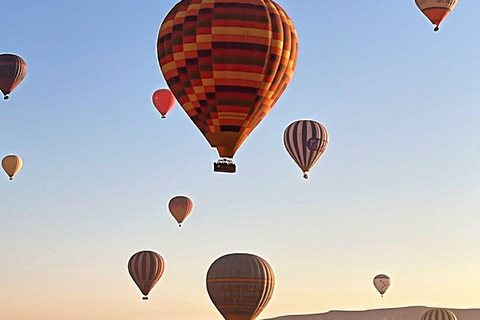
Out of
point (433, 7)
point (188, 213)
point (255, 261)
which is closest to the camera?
point (433, 7)

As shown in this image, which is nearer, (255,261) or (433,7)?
(433,7)

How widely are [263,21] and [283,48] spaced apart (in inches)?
53.2

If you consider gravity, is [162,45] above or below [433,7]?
below

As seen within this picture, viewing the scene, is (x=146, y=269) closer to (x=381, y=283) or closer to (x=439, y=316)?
(x=381, y=283)

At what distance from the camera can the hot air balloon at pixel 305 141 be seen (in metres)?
58.7

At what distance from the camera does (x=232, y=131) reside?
41875 millimetres

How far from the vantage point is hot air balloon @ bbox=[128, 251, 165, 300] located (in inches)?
2810

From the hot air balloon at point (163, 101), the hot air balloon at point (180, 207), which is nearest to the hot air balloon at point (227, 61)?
the hot air balloon at point (163, 101)

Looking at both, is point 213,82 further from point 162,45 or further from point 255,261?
point 255,261

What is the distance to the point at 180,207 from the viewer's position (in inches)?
2835

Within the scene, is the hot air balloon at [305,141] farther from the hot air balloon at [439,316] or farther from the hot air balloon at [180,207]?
the hot air balloon at [439,316]

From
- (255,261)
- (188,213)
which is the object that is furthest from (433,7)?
(188,213)

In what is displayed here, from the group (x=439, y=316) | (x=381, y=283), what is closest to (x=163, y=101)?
(x=381, y=283)

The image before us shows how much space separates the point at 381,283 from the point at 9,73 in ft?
146
